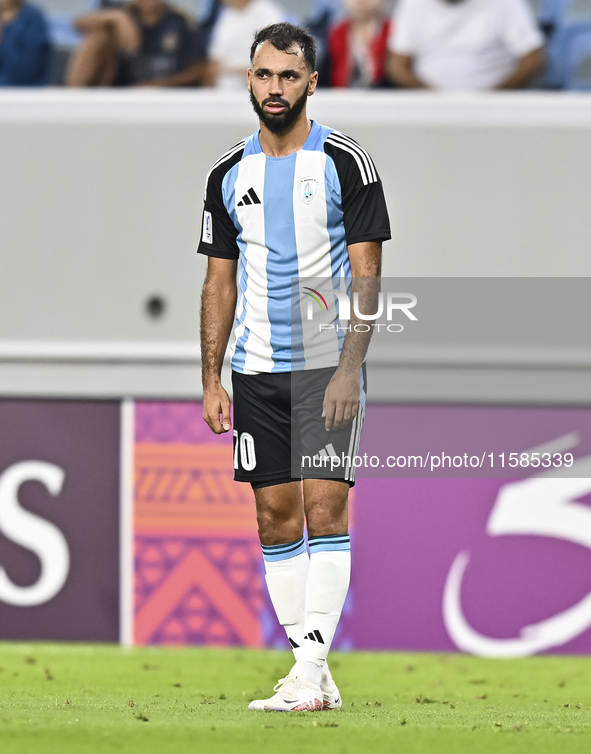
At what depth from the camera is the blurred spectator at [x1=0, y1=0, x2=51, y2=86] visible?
607 cm

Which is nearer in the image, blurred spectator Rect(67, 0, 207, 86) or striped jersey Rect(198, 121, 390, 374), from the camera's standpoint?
striped jersey Rect(198, 121, 390, 374)

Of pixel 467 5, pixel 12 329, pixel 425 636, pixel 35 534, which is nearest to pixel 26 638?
pixel 35 534

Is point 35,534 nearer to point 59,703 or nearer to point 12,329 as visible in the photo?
point 12,329

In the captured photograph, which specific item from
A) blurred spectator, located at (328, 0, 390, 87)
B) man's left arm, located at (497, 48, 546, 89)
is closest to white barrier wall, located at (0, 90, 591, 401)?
man's left arm, located at (497, 48, 546, 89)

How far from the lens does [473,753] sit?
2639 mm

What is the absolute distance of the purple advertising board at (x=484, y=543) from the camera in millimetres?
5590

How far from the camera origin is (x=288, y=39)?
121 inches

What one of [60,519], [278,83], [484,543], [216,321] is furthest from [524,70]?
[60,519]

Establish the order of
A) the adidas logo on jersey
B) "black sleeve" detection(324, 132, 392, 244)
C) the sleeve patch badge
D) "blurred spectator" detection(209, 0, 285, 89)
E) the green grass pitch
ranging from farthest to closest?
"blurred spectator" detection(209, 0, 285, 89) → the sleeve patch badge → the adidas logo on jersey → "black sleeve" detection(324, 132, 392, 244) → the green grass pitch

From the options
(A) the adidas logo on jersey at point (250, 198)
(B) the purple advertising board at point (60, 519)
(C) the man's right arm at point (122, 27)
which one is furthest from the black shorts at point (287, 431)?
(C) the man's right arm at point (122, 27)

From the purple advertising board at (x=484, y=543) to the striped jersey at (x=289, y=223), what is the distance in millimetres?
2394

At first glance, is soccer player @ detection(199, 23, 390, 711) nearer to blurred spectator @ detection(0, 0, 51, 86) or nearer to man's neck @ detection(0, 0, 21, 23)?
blurred spectator @ detection(0, 0, 51, 86)

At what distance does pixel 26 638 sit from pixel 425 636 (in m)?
2.15

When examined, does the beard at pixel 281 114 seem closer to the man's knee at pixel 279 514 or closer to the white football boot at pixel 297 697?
the man's knee at pixel 279 514
